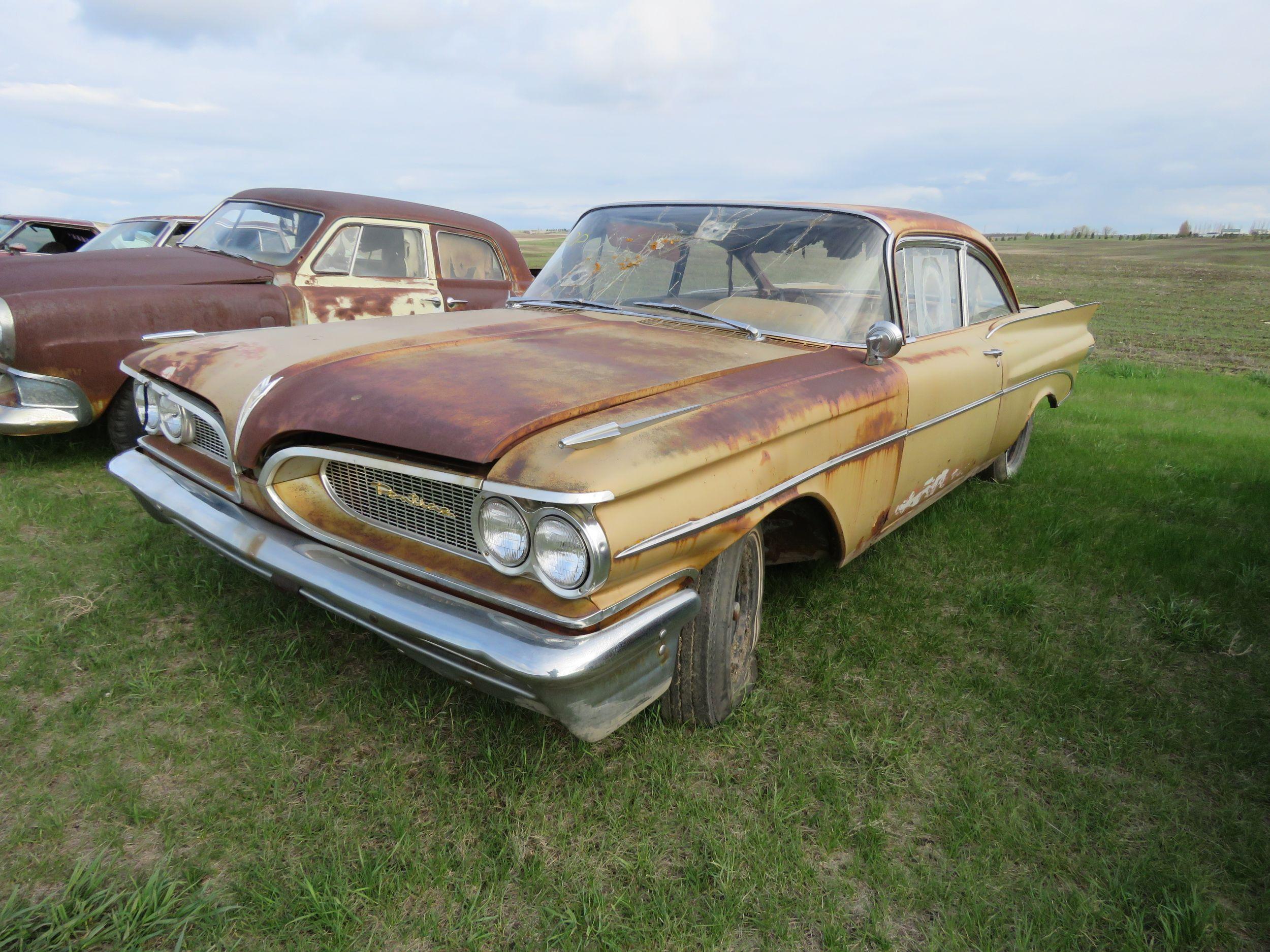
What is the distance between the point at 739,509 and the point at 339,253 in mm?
4248

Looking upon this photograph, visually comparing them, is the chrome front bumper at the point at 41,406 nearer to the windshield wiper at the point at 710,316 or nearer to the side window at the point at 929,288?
the windshield wiper at the point at 710,316

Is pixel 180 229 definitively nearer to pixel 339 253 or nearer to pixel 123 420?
pixel 339 253

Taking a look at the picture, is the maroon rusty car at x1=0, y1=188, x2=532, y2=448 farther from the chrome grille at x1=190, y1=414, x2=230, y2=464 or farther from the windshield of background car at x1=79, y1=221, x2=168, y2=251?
the windshield of background car at x1=79, y1=221, x2=168, y2=251

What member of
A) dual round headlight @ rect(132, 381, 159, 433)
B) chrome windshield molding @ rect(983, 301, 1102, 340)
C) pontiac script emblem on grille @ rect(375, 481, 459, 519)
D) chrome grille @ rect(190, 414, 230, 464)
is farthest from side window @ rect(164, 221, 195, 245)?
chrome windshield molding @ rect(983, 301, 1102, 340)

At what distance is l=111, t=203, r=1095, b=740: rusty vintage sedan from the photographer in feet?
5.80

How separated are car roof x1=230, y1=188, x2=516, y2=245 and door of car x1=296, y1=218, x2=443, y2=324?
0.17 feet

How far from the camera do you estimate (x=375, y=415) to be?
1923 millimetres

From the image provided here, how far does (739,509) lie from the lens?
2041 millimetres

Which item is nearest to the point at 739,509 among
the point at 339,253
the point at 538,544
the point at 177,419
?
the point at 538,544

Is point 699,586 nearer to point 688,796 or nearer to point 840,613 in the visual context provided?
point 688,796

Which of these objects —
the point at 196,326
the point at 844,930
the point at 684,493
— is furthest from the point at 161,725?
the point at 196,326

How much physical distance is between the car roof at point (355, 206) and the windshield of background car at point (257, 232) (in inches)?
2.7

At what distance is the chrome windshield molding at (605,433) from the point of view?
1.74m

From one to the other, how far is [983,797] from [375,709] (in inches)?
68.3
